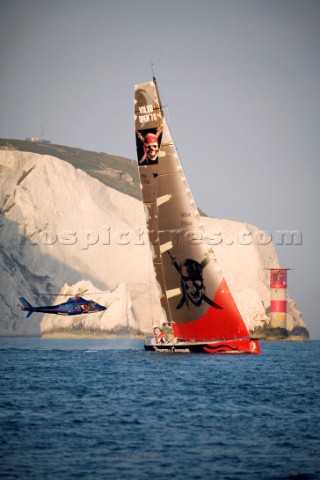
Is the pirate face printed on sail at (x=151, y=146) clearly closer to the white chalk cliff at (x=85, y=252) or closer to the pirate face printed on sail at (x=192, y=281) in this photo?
the pirate face printed on sail at (x=192, y=281)

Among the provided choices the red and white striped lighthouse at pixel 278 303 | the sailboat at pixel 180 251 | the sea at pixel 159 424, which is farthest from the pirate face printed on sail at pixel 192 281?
the red and white striped lighthouse at pixel 278 303

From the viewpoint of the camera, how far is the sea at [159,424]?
26.3 meters

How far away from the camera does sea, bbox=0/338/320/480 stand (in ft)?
86.4

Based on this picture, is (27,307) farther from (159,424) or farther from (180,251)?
(159,424)

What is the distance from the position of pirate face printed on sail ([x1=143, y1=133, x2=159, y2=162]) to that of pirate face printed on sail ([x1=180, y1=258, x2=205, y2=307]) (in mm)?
7207

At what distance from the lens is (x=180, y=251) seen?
61.7m

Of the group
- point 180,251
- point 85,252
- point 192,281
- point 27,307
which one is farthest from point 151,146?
point 85,252

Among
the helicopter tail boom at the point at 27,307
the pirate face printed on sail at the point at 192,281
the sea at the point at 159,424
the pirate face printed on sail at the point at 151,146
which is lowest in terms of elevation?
the sea at the point at 159,424

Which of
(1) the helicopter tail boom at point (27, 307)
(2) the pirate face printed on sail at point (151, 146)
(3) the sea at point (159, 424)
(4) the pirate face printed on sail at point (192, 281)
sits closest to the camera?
(3) the sea at point (159, 424)

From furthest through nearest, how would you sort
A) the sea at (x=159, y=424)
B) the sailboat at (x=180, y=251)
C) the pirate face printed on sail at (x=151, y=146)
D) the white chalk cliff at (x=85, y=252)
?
the white chalk cliff at (x=85, y=252), the pirate face printed on sail at (x=151, y=146), the sailboat at (x=180, y=251), the sea at (x=159, y=424)

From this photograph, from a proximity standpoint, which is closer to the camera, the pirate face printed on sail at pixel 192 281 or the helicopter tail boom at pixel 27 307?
the pirate face printed on sail at pixel 192 281

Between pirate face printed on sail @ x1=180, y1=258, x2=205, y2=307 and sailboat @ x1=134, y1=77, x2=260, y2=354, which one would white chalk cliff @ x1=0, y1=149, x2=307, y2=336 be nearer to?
sailboat @ x1=134, y1=77, x2=260, y2=354

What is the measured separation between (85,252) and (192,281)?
307 feet

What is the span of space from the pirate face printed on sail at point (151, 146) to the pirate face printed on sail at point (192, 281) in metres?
7.21
